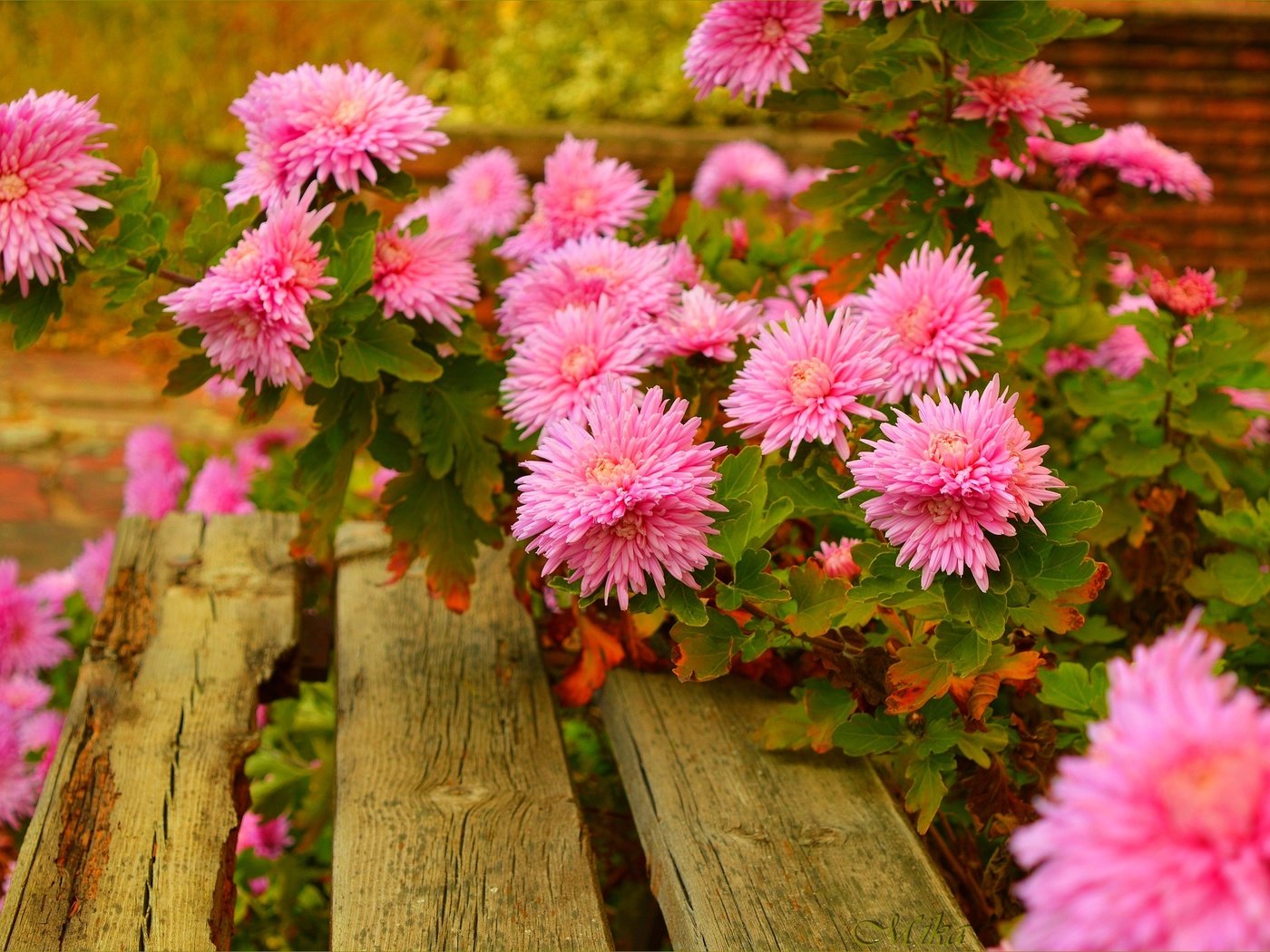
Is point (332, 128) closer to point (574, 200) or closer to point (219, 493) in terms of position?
point (574, 200)

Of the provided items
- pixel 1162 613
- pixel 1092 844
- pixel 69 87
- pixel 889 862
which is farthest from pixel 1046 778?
pixel 69 87

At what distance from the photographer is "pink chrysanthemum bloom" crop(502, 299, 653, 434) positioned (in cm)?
139

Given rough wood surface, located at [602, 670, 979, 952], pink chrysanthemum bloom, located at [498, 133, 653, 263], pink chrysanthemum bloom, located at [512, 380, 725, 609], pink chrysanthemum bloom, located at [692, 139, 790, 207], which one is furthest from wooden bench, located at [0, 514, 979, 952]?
pink chrysanthemum bloom, located at [692, 139, 790, 207]

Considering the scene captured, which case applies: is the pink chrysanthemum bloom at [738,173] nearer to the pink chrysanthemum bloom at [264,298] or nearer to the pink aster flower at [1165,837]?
the pink chrysanthemum bloom at [264,298]

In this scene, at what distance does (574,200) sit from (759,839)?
36.1 inches

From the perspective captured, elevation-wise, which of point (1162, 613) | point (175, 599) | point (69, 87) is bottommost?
point (69, 87)

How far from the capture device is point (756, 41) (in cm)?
159

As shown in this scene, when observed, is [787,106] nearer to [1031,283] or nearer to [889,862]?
[1031,283]

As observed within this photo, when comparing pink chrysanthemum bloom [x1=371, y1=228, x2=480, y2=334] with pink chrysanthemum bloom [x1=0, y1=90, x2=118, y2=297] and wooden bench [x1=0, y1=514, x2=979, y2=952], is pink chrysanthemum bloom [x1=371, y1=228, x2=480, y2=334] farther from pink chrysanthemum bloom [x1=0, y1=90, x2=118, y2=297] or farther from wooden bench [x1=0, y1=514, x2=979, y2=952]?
wooden bench [x1=0, y1=514, x2=979, y2=952]

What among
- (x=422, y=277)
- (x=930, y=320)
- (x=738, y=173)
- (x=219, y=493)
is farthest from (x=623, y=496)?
(x=738, y=173)

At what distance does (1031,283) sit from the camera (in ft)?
5.73

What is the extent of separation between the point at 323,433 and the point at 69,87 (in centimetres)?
537

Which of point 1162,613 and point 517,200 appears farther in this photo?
point 517,200

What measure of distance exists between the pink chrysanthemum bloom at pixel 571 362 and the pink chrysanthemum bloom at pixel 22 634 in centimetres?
121
